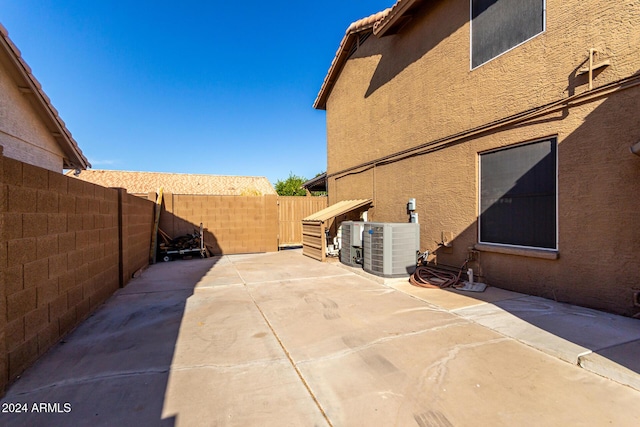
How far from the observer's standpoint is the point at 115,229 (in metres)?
6.19

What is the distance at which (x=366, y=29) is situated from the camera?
10.2 m

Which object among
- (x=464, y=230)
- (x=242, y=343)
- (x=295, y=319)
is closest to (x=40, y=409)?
(x=242, y=343)

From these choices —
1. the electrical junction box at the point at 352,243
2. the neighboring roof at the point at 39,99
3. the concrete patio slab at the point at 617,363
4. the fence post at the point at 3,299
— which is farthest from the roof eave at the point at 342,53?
the fence post at the point at 3,299

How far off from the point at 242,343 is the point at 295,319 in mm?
1005

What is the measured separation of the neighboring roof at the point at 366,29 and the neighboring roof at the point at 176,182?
46.2ft

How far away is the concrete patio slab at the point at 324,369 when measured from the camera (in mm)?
2318

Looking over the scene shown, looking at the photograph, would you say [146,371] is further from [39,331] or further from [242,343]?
[39,331]

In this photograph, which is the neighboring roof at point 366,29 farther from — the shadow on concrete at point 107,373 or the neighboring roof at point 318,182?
the shadow on concrete at point 107,373

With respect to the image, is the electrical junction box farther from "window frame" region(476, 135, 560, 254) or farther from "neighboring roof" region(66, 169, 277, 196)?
"neighboring roof" region(66, 169, 277, 196)

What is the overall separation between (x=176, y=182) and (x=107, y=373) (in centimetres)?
2996

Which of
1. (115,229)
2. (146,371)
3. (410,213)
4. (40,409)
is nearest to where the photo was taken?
(40,409)

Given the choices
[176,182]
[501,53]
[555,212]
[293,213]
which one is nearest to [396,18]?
[501,53]

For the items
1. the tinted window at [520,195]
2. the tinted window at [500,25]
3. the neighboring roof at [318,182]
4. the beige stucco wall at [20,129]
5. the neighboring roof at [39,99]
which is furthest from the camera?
the neighboring roof at [318,182]

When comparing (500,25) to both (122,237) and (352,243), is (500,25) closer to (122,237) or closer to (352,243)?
(352,243)
